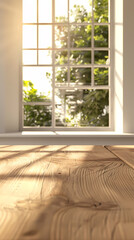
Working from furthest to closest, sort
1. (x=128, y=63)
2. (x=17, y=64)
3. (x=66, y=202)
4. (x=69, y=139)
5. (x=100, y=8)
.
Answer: (x=100, y=8) → (x=17, y=64) → (x=128, y=63) → (x=69, y=139) → (x=66, y=202)

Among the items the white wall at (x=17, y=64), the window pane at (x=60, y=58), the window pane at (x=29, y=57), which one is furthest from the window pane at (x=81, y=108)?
the window pane at (x=29, y=57)

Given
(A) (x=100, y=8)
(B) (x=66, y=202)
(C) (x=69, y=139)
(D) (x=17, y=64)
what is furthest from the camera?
(A) (x=100, y=8)

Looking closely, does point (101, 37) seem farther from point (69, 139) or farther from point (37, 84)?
point (69, 139)

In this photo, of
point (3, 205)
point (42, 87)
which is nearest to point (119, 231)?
point (3, 205)

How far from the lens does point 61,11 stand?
3.74m

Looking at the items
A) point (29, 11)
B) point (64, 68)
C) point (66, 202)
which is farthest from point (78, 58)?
point (66, 202)

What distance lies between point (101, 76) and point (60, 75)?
53cm

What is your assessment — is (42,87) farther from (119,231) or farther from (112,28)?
(119,231)

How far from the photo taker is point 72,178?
632mm

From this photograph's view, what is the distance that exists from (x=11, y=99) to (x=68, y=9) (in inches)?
54.0

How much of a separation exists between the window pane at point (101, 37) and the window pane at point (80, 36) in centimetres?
9

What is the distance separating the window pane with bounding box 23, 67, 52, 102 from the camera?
148 inches

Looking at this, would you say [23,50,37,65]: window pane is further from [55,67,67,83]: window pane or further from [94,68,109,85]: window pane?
[94,68,109,85]: window pane

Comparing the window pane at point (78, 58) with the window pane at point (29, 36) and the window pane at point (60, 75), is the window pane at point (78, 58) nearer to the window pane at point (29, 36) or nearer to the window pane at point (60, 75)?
the window pane at point (60, 75)
